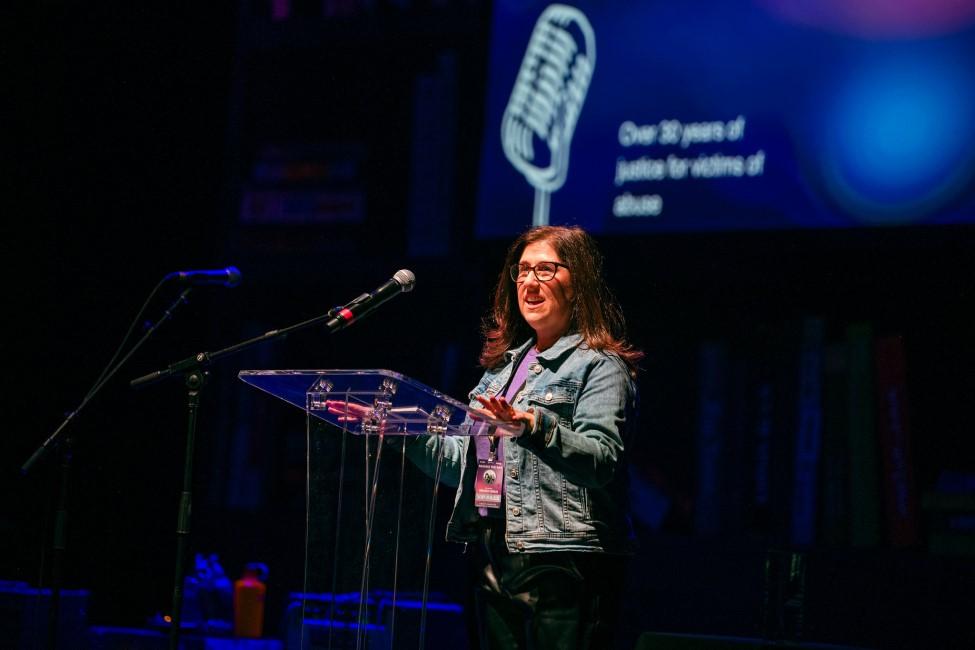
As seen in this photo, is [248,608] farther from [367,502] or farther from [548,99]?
[548,99]

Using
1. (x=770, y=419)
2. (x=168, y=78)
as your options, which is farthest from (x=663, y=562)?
(x=168, y=78)

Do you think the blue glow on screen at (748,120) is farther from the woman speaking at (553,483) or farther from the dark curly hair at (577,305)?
the woman speaking at (553,483)

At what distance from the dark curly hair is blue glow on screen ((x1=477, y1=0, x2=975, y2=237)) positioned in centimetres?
107

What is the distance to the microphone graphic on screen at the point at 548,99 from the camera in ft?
12.1

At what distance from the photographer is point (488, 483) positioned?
7.06 ft

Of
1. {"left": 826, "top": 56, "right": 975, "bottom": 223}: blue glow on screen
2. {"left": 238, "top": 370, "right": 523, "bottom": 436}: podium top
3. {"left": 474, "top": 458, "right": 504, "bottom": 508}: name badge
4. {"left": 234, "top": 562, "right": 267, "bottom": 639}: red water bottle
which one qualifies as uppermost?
{"left": 826, "top": 56, "right": 975, "bottom": 223}: blue glow on screen

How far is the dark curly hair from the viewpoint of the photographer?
2.31 m

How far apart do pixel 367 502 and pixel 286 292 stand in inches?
91.0

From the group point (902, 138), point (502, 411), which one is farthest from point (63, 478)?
point (902, 138)

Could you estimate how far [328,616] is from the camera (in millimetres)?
1975

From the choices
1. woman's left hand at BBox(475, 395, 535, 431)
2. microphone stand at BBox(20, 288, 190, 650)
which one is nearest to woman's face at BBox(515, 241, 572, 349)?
woman's left hand at BBox(475, 395, 535, 431)

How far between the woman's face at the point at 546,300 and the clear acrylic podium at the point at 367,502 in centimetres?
40

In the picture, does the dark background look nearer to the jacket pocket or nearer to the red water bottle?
the red water bottle

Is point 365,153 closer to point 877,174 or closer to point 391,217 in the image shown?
point 391,217
